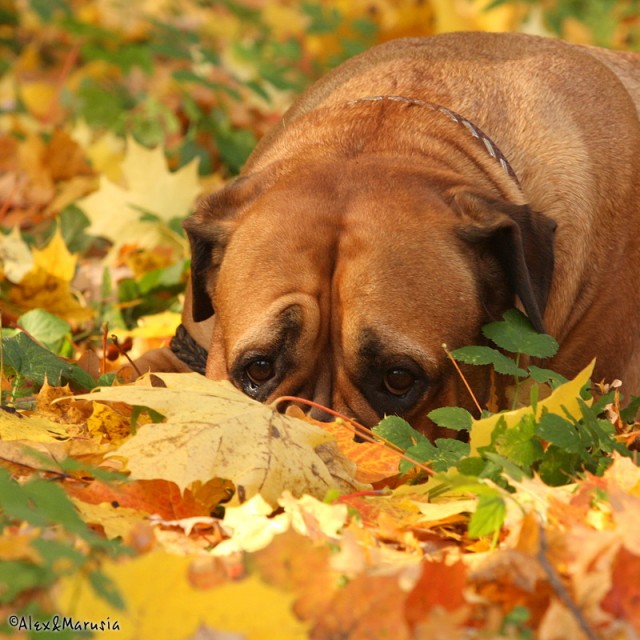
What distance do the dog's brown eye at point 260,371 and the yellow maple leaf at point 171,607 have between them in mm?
1210

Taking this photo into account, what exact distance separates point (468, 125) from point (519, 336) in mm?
739

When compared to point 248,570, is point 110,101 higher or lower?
lower

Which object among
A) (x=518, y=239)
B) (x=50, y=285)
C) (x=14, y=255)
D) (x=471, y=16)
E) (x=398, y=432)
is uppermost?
(x=518, y=239)

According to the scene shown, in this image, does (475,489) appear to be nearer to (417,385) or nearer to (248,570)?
(248,570)

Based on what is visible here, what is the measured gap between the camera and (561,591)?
1678 mm

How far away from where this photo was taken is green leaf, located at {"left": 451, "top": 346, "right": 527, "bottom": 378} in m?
Result: 2.61

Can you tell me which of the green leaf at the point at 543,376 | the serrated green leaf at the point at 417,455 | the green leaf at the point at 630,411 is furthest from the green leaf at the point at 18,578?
the green leaf at the point at 630,411

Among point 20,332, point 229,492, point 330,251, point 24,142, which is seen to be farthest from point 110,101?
point 229,492

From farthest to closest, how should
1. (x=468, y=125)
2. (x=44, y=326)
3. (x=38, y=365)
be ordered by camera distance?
(x=44, y=326)
(x=468, y=125)
(x=38, y=365)

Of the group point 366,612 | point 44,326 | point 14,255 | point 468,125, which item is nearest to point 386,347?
point 468,125

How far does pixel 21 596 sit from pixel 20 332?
1.61m

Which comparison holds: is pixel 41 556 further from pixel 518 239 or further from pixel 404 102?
pixel 404 102

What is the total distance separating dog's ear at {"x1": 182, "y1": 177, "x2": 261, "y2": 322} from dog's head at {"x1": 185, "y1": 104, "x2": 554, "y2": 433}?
145mm

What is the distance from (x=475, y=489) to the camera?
2.06 meters
